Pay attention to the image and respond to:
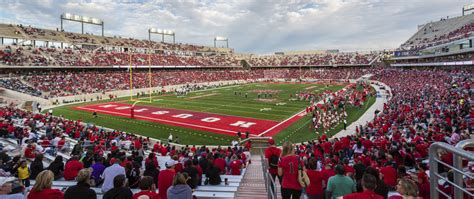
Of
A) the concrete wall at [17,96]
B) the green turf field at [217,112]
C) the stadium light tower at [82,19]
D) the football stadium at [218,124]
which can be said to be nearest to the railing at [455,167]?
the football stadium at [218,124]

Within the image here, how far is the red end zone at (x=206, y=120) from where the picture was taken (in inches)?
898

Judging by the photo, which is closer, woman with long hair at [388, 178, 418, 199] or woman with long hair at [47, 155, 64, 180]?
woman with long hair at [388, 178, 418, 199]

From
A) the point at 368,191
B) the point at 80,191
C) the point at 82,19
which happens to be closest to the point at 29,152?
the point at 80,191

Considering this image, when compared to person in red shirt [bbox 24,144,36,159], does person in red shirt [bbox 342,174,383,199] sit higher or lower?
higher

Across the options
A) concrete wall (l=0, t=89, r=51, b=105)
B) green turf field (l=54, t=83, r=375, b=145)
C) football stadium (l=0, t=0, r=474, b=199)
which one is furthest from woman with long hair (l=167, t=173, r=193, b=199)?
concrete wall (l=0, t=89, r=51, b=105)

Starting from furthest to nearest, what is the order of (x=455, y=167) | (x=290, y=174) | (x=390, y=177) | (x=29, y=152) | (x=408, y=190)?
1. (x=29, y=152)
2. (x=390, y=177)
3. (x=290, y=174)
4. (x=408, y=190)
5. (x=455, y=167)

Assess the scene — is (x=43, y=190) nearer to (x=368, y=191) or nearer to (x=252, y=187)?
(x=368, y=191)

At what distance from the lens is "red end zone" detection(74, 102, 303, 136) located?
2281 cm

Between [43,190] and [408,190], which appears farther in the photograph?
[43,190]

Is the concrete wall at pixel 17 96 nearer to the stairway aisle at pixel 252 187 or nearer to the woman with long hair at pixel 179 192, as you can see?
the stairway aisle at pixel 252 187

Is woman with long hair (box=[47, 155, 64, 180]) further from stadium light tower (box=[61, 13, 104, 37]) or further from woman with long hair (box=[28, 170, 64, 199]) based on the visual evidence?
stadium light tower (box=[61, 13, 104, 37])

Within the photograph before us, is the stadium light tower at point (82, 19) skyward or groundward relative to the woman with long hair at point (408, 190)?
→ skyward

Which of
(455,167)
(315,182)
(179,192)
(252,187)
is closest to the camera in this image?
(455,167)

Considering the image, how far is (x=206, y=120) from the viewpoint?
2633 cm
